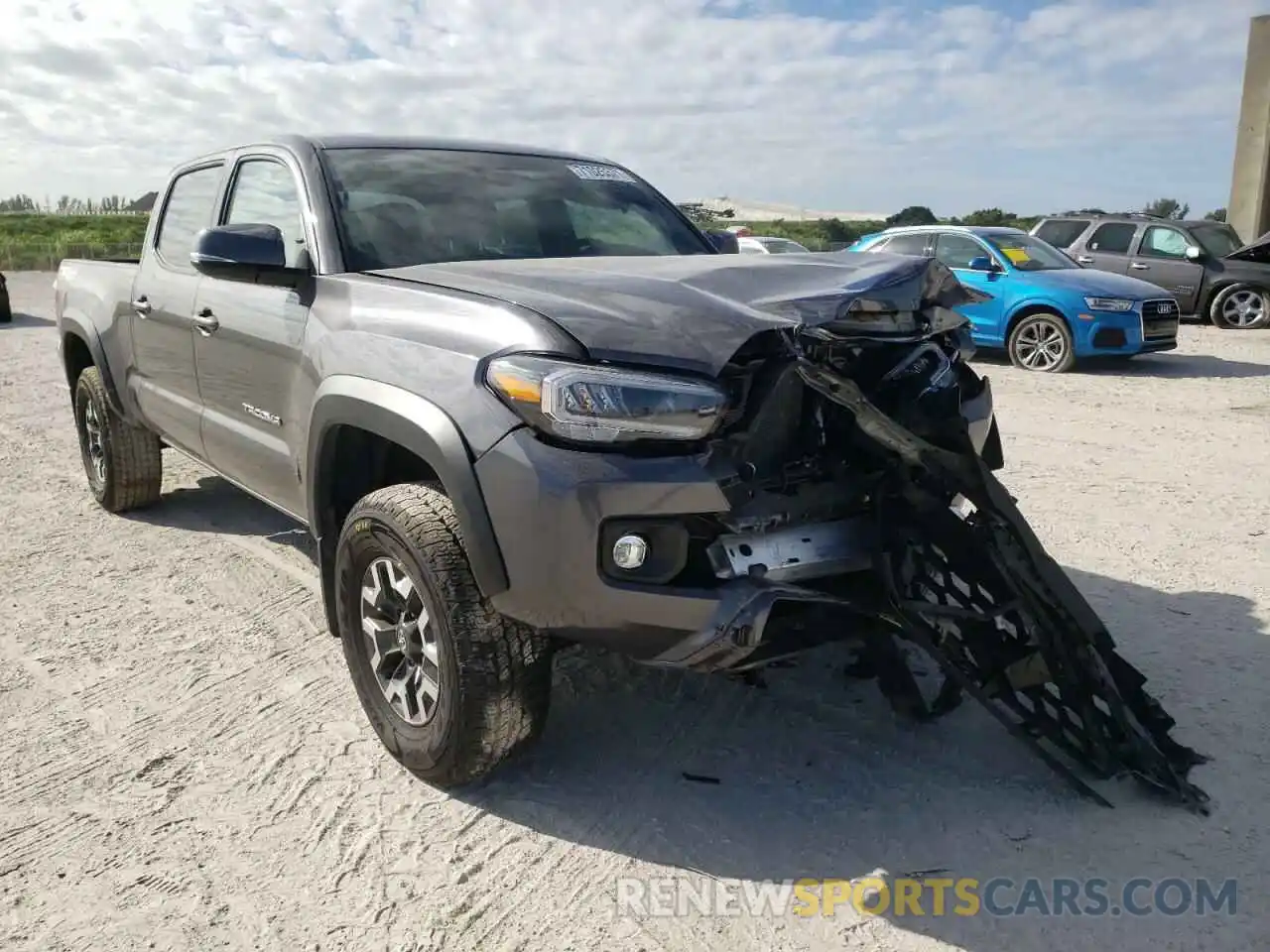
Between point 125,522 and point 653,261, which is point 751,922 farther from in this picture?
point 125,522

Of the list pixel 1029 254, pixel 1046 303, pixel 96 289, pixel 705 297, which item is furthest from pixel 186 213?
pixel 1029 254

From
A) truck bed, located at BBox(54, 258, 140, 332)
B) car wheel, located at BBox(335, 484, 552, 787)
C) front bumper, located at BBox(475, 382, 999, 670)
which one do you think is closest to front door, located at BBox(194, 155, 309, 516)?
car wheel, located at BBox(335, 484, 552, 787)

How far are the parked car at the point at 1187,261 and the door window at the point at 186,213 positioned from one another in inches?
506

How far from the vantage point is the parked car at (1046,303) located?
35.2 ft

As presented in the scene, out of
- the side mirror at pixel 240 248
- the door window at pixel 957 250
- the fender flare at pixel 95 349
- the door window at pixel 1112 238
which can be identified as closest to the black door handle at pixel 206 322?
the side mirror at pixel 240 248

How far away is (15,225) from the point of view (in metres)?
71.9

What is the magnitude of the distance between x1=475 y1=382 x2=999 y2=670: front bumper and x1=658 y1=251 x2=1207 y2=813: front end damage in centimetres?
5

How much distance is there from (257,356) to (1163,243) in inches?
568

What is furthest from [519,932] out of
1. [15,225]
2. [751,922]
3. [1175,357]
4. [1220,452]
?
[15,225]

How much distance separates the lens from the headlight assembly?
10734 millimetres

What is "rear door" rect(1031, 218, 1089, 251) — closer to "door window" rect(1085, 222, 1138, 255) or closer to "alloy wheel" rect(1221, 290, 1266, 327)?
"door window" rect(1085, 222, 1138, 255)

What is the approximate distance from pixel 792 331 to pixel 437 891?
1661mm

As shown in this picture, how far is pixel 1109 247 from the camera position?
14977 millimetres

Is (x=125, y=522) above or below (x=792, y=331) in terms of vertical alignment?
below
